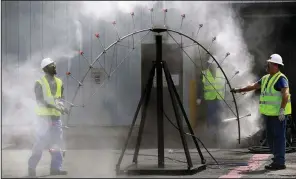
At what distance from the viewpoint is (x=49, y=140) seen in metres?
7.41

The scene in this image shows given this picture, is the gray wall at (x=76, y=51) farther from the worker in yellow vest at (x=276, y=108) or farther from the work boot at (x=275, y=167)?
the work boot at (x=275, y=167)

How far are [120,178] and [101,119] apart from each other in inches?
200

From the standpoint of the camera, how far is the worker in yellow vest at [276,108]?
7707 millimetres

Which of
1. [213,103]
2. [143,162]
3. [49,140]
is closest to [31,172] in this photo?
[49,140]

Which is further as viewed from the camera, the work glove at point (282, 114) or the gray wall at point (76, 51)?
the gray wall at point (76, 51)

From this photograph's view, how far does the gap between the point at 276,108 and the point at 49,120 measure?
315cm

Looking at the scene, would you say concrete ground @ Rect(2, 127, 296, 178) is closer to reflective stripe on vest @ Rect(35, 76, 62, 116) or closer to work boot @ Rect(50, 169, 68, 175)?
work boot @ Rect(50, 169, 68, 175)

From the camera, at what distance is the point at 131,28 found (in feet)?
37.0

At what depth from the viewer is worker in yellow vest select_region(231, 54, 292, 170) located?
25.3 feet

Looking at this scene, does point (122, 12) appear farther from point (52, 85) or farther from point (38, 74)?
point (52, 85)

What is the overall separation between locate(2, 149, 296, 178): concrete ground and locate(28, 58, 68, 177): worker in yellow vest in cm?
21

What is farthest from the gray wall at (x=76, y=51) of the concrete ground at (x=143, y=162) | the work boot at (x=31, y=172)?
the work boot at (x=31, y=172)

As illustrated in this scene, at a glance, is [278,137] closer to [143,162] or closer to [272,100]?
[272,100]

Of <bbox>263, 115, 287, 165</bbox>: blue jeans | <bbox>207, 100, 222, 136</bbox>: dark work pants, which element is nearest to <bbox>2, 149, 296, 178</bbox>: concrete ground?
<bbox>263, 115, 287, 165</bbox>: blue jeans
